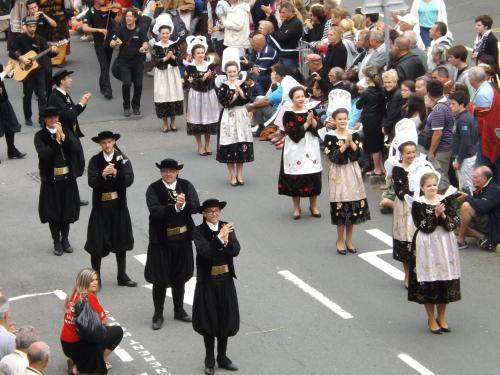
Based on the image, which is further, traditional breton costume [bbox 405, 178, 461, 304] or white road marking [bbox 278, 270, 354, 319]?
white road marking [bbox 278, 270, 354, 319]

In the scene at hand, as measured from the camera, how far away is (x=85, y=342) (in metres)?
12.6

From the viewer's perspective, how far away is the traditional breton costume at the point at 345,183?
50.9 feet

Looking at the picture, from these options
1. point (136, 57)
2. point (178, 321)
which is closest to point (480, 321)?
point (178, 321)

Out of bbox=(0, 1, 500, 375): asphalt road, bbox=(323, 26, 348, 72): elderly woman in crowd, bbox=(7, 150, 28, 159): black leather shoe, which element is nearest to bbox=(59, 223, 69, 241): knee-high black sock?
bbox=(0, 1, 500, 375): asphalt road

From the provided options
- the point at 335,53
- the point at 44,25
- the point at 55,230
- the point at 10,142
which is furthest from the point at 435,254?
the point at 44,25

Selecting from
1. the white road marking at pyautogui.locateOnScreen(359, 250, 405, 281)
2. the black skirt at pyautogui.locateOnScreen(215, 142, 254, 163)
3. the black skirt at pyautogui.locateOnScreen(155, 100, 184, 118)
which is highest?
the black skirt at pyautogui.locateOnScreen(155, 100, 184, 118)

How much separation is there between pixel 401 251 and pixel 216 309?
2.98 metres

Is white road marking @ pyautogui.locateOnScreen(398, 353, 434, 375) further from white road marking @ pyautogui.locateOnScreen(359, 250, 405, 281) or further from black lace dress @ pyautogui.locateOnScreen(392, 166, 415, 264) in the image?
white road marking @ pyautogui.locateOnScreen(359, 250, 405, 281)

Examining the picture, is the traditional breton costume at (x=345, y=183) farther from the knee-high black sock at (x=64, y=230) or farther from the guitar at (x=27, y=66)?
the guitar at (x=27, y=66)

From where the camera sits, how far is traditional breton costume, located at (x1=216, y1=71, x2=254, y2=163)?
18391mm

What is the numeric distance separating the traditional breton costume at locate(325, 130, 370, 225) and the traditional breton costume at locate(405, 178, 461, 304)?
2390 millimetres

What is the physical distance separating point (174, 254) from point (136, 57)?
30.4 feet

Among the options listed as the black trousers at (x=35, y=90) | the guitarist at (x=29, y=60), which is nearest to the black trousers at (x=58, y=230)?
the guitarist at (x=29, y=60)

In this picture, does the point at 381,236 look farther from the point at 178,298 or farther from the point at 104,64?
the point at 104,64
